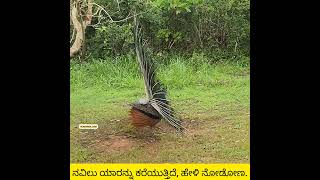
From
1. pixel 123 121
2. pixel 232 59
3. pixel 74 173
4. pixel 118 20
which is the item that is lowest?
pixel 74 173

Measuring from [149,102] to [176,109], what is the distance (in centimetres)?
25

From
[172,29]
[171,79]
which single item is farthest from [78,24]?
[171,79]

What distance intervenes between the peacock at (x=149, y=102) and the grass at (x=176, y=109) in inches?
2.2

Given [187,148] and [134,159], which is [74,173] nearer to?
[134,159]

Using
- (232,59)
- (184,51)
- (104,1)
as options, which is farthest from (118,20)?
(232,59)

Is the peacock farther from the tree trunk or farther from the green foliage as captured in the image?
the tree trunk

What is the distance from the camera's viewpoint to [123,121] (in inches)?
220

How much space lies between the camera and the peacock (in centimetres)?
555

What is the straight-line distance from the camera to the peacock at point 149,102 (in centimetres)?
555

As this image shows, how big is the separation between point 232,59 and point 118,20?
106 centimetres

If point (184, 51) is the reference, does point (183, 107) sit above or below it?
below

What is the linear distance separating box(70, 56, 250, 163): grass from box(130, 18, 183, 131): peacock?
0.06 meters

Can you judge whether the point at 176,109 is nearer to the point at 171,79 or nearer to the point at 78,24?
the point at 171,79

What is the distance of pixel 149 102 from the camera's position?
5.57 metres
